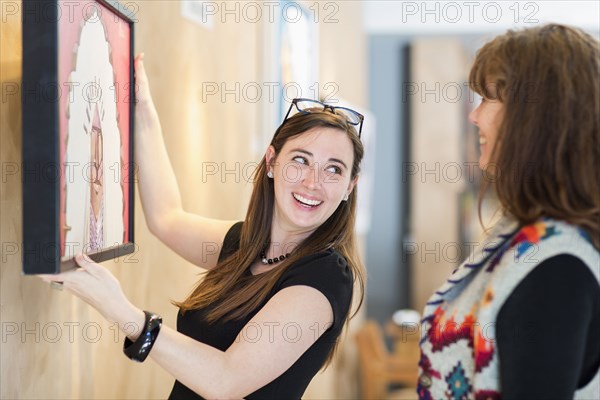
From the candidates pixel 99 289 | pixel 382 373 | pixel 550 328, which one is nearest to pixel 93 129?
pixel 99 289

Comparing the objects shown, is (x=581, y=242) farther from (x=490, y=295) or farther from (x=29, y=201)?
(x=29, y=201)

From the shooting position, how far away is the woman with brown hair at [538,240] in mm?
1091

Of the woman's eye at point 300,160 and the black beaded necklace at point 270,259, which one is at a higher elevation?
the woman's eye at point 300,160

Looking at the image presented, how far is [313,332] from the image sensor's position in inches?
60.4

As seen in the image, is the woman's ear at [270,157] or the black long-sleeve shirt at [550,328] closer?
the black long-sleeve shirt at [550,328]

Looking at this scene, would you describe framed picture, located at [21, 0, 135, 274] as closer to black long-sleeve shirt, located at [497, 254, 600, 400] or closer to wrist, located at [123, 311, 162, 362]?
wrist, located at [123, 311, 162, 362]

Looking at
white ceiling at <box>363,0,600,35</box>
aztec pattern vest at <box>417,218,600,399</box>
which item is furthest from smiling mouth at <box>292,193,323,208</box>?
white ceiling at <box>363,0,600,35</box>

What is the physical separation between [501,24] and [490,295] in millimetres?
6393

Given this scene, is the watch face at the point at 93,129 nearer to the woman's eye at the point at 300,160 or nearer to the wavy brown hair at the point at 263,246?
the wavy brown hair at the point at 263,246

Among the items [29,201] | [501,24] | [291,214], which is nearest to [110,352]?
[291,214]

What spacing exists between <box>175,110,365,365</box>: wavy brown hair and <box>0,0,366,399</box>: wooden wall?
12.0 inches

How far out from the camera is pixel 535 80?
45.7 inches

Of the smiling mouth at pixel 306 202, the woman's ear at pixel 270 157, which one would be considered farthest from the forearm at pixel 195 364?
the woman's ear at pixel 270 157

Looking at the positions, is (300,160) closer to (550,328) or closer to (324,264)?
(324,264)
